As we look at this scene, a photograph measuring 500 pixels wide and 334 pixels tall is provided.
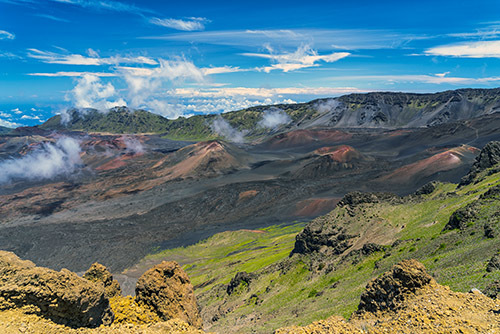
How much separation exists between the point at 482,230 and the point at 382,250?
891 cm

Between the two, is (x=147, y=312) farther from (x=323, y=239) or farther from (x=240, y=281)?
(x=323, y=239)

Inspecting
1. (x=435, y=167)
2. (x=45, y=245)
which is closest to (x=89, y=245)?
(x=45, y=245)

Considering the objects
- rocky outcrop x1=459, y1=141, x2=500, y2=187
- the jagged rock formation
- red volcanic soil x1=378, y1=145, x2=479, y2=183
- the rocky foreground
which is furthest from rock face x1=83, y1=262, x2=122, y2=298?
red volcanic soil x1=378, y1=145, x2=479, y2=183

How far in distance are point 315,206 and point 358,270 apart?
60866mm

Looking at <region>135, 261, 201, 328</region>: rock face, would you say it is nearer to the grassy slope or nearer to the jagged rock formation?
the grassy slope

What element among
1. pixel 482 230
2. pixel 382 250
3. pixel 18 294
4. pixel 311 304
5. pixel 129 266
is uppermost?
pixel 18 294

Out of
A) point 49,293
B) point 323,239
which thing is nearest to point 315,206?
point 323,239

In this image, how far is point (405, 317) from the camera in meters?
12.8

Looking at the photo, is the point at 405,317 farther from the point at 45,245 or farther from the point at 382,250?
the point at 45,245

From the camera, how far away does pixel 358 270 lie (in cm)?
2978

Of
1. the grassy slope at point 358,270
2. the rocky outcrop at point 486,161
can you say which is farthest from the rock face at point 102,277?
the rocky outcrop at point 486,161

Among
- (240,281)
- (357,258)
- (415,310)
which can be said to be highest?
(415,310)

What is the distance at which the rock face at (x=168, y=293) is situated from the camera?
59.2 ft

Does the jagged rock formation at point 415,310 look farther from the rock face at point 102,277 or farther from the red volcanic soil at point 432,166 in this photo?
the red volcanic soil at point 432,166
